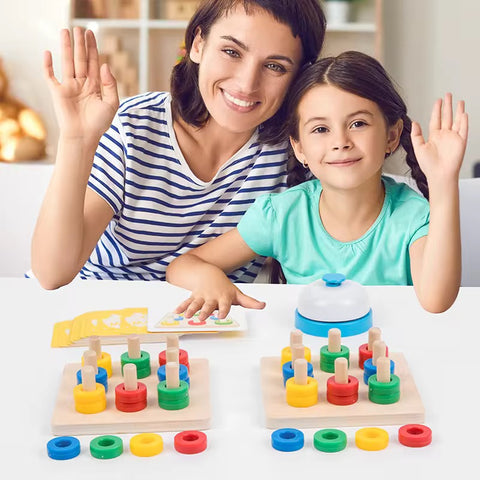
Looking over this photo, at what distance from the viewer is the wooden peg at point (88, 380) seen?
Answer: 31.1 inches

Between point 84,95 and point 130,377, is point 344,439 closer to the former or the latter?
point 130,377

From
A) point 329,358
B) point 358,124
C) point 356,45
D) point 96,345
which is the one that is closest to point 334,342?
point 329,358

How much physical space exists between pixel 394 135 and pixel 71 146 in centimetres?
54

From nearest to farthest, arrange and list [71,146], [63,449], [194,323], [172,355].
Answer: [63,449], [172,355], [194,323], [71,146]

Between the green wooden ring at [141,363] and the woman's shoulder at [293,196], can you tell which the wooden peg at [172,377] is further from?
the woman's shoulder at [293,196]

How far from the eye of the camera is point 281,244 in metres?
1.40

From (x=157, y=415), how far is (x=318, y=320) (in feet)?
0.97

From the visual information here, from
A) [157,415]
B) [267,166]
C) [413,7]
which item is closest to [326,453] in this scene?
[157,415]

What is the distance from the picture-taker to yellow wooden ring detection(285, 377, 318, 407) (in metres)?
0.79

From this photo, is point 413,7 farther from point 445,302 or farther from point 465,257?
point 445,302

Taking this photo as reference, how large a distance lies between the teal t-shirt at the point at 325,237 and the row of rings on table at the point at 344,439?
23.8 inches

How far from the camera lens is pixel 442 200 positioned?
3.45ft

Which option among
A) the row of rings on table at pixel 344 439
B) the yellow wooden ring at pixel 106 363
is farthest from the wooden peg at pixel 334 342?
the yellow wooden ring at pixel 106 363

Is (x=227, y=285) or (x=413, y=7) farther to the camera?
(x=413, y=7)
